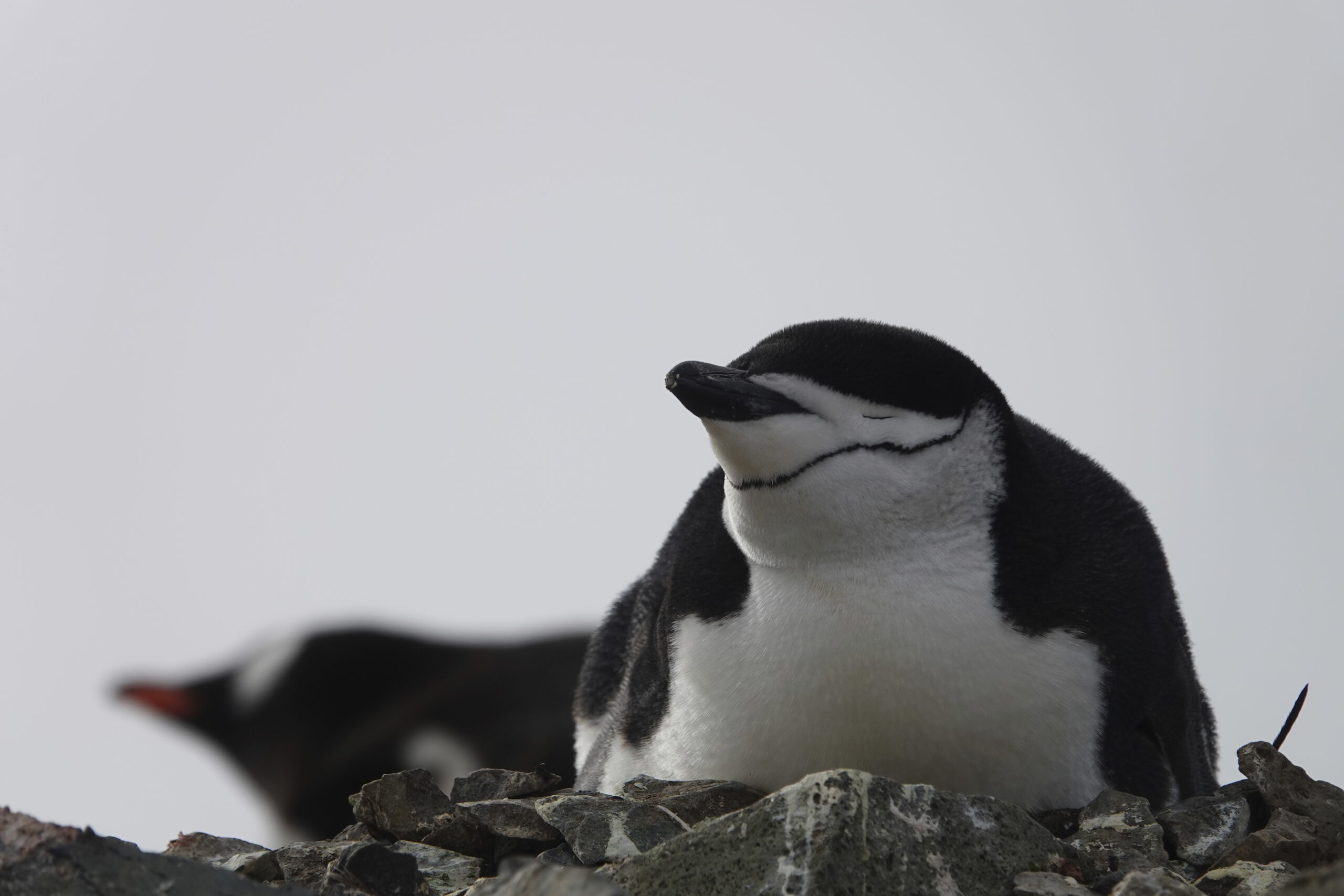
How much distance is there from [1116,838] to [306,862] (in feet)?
3.56

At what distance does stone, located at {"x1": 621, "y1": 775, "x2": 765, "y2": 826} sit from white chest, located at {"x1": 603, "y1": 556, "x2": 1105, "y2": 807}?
0.04 metres

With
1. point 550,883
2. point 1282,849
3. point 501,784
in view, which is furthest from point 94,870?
point 1282,849

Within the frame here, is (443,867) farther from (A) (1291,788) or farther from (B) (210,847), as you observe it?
(A) (1291,788)

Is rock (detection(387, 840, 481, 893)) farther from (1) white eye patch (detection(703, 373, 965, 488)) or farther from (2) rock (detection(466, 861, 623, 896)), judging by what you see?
(1) white eye patch (detection(703, 373, 965, 488))

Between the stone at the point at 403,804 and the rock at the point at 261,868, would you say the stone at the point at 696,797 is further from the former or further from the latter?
the rock at the point at 261,868

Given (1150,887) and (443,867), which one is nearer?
(1150,887)

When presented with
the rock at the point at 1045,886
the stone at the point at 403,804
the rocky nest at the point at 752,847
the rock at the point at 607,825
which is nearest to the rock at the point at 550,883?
the rocky nest at the point at 752,847

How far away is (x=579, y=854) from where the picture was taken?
6.54ft

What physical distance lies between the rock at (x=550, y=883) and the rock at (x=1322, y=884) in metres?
0.59

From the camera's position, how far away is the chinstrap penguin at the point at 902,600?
84.4 inches

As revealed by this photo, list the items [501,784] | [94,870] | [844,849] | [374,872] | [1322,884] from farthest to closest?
1. [501,784]
2. [374,872]
3. [844,849]
4. [94,870]
5. [1322,884]

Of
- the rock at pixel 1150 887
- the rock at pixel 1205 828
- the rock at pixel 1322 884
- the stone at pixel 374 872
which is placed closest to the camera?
the rock at pixel 1322 884

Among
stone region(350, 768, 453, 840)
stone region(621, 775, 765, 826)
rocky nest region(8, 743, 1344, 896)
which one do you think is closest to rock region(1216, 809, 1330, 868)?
rocky nest region(8, 743, 1344, 896)

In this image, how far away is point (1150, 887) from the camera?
5.37 ft
